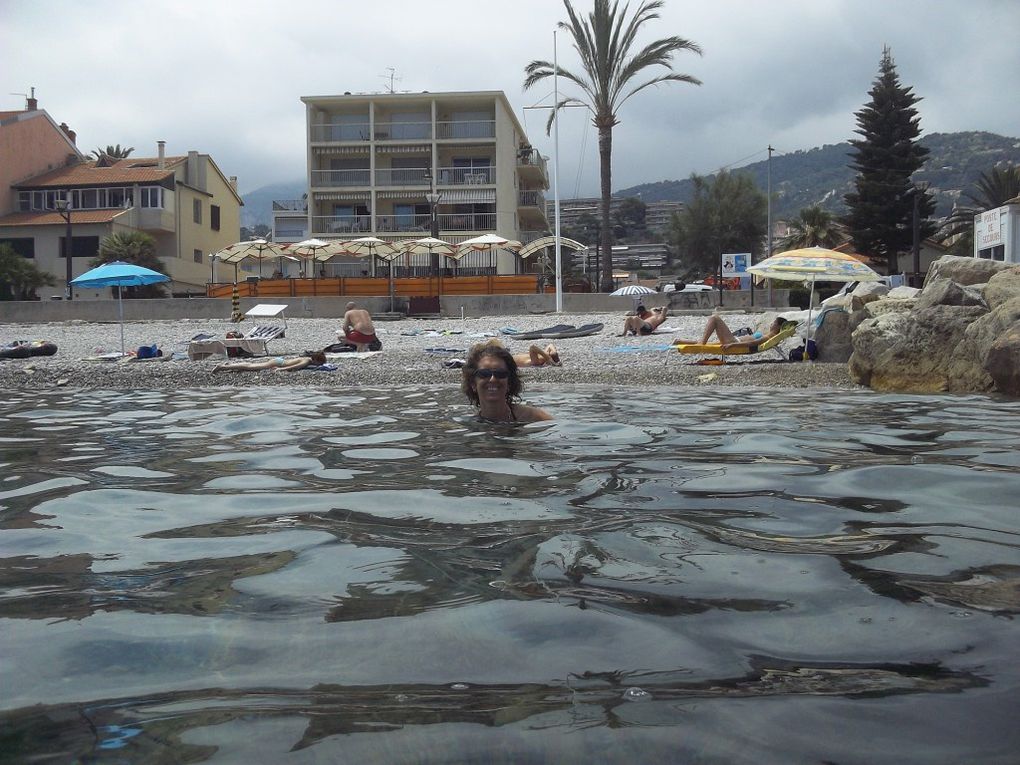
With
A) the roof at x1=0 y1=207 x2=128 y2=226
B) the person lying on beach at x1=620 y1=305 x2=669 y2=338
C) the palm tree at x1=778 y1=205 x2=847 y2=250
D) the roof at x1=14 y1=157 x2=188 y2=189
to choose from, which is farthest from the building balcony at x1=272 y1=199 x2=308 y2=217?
the person lying on beach at x1=620 y1=305 x2=669 y2=338

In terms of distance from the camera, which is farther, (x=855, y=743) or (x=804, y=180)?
(x=804, y=180)

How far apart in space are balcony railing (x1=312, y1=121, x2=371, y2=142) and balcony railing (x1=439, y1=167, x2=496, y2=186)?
14.2ft

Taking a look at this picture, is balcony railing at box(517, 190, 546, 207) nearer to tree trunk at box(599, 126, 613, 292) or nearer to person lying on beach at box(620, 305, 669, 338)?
tree trunk at box(599, 126, 613, 292)

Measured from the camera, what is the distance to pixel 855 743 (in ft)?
5.37

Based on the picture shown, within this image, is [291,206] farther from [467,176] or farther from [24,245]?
[24,245]

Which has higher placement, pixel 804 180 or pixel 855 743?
pixel 804 180

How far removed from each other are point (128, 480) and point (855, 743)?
12.6 feet

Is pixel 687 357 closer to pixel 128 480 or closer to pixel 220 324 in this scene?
pixel 128 480

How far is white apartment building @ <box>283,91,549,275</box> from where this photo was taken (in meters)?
44.3

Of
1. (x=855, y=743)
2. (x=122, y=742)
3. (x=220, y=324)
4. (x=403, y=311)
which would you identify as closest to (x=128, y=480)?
(x=122, y=742)

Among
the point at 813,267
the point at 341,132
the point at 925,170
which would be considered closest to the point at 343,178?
the point at 341,132

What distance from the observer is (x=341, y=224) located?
149 feet

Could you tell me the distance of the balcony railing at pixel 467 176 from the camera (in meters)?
44.4

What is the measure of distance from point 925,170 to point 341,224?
136 metres
